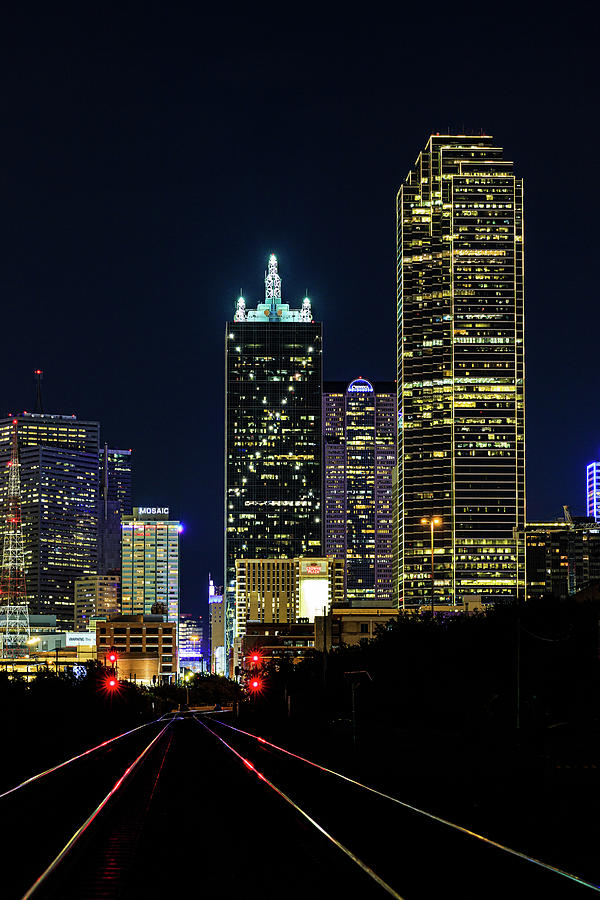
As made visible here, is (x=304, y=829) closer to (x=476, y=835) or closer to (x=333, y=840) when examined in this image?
(x=333, y=840)

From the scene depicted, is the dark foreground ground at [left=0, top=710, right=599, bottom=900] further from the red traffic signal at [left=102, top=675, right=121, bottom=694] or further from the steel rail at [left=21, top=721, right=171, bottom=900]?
the red traffic signal at [left=102, top=675, right=121, bottom=694]

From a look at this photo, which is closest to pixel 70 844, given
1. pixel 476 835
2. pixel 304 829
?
pixel 304 829

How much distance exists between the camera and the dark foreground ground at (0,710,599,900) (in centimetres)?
2148

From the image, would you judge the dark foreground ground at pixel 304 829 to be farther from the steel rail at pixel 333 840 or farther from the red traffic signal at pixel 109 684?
the red traffic signal at pixel 109 684

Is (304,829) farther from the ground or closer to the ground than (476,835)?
closer to the ground

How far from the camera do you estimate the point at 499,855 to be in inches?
940

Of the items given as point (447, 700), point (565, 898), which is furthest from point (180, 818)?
point (447, 700)

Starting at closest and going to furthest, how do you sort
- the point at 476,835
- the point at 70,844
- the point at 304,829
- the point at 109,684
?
the point at 476,835 < the point at 70,844 < the point at 304,829 < the point at 109,684

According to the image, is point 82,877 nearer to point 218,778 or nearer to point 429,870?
point 429,870

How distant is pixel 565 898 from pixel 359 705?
247 feet

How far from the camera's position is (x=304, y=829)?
29.4 m

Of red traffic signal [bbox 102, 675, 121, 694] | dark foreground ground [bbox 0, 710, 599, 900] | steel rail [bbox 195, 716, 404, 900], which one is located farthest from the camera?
red traffic signal [bbox 102, 675, 121, 694]

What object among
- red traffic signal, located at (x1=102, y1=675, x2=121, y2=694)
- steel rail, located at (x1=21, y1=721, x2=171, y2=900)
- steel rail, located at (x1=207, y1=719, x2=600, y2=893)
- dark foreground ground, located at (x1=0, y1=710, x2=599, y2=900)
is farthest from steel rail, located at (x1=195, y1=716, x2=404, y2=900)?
red traffic signal, located at (x1=102, y1=675, x2=121, y2=694)

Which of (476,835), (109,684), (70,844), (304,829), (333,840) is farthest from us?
(109,684)
